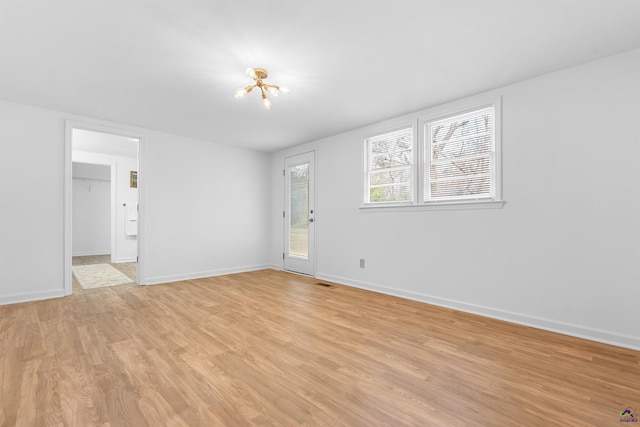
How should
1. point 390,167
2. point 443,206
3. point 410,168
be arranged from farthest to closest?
point 390,167, point 410,168, point 443,206

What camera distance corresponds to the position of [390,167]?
4.07m

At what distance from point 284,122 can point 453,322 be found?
11.2 feet

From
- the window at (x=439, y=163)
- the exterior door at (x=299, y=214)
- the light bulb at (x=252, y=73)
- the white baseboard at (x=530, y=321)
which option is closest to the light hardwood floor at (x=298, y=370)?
the white baseboard at (x=530, y=321)

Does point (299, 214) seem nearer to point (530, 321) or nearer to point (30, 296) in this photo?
point (530, 321)

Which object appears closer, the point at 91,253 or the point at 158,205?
the point at 158,205

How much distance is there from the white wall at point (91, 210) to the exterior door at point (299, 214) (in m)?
6.16

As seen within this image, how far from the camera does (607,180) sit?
2455 millimetres

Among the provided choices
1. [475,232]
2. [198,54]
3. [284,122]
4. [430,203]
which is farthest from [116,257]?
[475,232]

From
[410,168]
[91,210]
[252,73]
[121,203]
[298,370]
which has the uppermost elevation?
[252,73]

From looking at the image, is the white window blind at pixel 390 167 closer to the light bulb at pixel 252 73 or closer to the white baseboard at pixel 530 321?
the white baseboard at pixel 530 321

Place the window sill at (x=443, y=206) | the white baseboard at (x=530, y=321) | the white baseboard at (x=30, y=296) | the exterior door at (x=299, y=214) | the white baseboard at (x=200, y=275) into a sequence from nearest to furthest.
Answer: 1. the white baseboard at (x=530, y=321)
2. the window sill at (x=443, y=206)
3. the white baseboard at (x=30, y=296)
4. the white baseboard at (x=200, y=275)
5. the exterior door at (x=299, y=214)

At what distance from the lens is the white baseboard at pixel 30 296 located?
3.42 metres

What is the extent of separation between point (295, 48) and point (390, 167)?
2217mm

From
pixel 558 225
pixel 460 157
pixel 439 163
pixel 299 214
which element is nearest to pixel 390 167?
pixel 439 163
